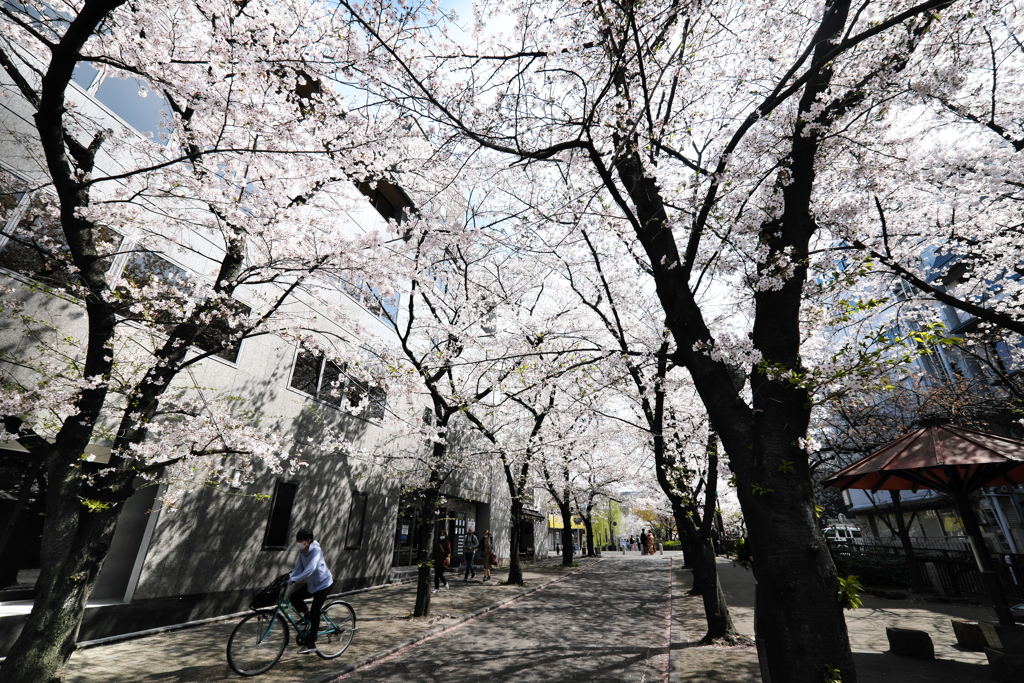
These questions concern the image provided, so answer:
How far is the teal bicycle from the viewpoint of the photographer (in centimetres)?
667

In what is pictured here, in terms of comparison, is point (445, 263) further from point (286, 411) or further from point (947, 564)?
point (947, 564)

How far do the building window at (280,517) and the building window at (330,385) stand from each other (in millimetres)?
2654

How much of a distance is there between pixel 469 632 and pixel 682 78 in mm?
10973

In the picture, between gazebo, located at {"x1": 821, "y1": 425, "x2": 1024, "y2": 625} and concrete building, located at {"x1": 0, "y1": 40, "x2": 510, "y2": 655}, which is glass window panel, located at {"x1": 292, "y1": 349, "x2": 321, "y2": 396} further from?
gazebo, located at {"x1": 821, "y1": 425, "x2": 1024, "y2": 625}

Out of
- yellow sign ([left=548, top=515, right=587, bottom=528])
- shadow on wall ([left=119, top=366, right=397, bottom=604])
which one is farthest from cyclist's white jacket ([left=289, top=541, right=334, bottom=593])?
yellow sign ([left=548, top=515, right=587, bottom=528])

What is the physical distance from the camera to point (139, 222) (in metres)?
7.15

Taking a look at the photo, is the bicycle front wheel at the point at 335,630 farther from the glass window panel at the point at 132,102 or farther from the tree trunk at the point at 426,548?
the glass window panel at the point at 132,102

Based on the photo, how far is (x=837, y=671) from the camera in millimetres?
3393

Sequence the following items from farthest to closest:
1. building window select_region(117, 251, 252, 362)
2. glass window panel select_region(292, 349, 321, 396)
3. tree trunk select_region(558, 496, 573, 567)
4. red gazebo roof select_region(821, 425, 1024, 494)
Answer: tree trunk select_region(558, 496, 573, 567)
glass window panel select_region(292, 349, 321, 396)
building window select_region(117, 251, 252, 362)
red gazebo roof select_region(821, 425, 1024, 494)

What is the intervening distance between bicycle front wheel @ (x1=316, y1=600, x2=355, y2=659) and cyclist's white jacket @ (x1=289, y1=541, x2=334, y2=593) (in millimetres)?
693

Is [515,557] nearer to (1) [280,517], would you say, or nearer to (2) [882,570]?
(1) [280,517]

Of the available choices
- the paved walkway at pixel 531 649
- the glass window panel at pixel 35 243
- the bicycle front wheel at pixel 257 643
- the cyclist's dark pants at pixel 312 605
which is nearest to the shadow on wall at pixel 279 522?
the paved walkway at pixel 531 649

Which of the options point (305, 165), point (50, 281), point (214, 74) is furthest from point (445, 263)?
point (50, 281)

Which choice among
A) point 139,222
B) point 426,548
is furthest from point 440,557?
point 139,222
